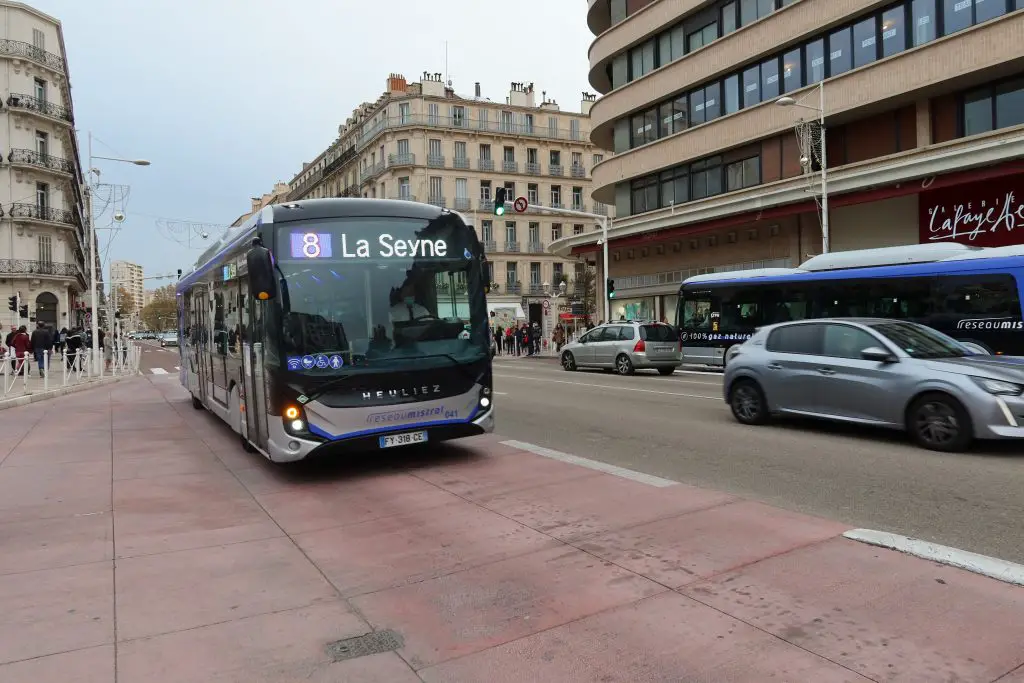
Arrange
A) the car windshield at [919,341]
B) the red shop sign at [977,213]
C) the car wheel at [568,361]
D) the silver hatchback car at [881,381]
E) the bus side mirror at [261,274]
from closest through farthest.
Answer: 1. the bus side mirror at [261,274]
2. the silver hatchback car at [881,381]
3. the car windshield at [919,341]
4. the red shop sign at [977,213]
5. the car wheel at [568,361]

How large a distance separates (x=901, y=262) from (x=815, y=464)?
36.3ft

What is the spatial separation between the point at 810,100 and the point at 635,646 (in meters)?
25.7

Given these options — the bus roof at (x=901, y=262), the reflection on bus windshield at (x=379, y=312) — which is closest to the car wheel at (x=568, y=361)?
the bus roof at (x=901, y=262)

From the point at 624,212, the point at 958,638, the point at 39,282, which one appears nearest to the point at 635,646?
the point at 958,638

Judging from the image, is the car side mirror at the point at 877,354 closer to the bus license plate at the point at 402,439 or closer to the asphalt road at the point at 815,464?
the asphalt road at the point at 815,464

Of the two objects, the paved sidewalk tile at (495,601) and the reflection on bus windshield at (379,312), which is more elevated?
the reflection on bus windshield at (379,312)

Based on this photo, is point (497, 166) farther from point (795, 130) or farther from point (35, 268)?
point (795, 130)

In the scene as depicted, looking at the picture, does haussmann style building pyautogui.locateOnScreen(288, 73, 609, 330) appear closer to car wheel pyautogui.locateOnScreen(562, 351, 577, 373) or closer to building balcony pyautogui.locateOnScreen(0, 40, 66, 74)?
building balcony pyautogui.locateOnScreen(0, 40, 66, 74)

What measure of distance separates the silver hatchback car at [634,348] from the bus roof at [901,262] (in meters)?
3.07

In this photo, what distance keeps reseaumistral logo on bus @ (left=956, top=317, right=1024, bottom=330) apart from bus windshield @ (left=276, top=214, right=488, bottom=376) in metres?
11.5

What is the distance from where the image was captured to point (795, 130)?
25.3 metres

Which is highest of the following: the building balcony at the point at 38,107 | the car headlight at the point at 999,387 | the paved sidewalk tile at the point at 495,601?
Answer: the building balcony at the point at 38,107

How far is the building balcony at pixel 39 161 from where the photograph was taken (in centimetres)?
4466

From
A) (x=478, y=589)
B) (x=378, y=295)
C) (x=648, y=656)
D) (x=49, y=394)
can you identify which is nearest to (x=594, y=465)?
(x=378, y=295)
